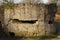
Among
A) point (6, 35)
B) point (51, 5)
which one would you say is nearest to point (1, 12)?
point (6, 35)

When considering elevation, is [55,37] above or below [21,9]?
below

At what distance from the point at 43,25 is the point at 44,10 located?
1.83 ft

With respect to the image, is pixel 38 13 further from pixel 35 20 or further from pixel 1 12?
pixel 1 12

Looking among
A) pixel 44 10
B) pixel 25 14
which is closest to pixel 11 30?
pixel 25 14

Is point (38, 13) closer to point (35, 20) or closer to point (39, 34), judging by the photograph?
point (35, 20)

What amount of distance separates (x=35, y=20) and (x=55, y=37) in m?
0.97

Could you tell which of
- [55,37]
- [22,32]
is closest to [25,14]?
[22,32]

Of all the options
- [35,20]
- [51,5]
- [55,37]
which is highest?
[51,5]

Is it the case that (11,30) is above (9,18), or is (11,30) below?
below

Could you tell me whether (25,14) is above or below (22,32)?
above

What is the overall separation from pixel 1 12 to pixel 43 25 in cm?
169

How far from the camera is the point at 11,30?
7.28 m

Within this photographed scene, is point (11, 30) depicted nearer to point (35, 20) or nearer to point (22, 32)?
point (22, 32)

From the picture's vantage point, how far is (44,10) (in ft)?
23.7
